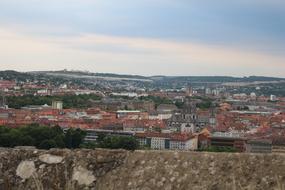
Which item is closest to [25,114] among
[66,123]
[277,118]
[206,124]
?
[66,123]

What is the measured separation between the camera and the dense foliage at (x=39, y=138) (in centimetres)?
3903

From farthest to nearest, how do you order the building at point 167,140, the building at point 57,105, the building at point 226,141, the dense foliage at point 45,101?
1. the dense foliage at point 45,101
2. the building at point 57,105
3. the building at point 226,141
4. the building at point 167,140

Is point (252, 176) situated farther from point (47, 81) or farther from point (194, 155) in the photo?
point (47, 81)

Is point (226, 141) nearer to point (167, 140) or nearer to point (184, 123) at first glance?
point (167, 140)

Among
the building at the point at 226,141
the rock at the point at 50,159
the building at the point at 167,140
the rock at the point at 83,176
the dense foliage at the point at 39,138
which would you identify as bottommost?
the building at the point at 226,141

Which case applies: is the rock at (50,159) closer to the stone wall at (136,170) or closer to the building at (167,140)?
the stone wall at (136,170)

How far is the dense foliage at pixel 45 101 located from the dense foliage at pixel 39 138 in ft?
147

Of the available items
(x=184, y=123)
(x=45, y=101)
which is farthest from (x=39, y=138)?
(x=45, y=101)

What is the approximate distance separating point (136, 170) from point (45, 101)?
9464 cm

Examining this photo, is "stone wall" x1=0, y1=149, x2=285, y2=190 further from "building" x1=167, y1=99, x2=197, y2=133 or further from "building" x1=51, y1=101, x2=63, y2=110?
"building" x1=51, y1=101, x2=63, y2=110

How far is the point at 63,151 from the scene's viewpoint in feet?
12.2

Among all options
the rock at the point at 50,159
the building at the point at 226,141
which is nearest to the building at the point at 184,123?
the building at the point at 226,141

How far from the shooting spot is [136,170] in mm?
3572

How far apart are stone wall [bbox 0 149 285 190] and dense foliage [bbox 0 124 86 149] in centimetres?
3355
